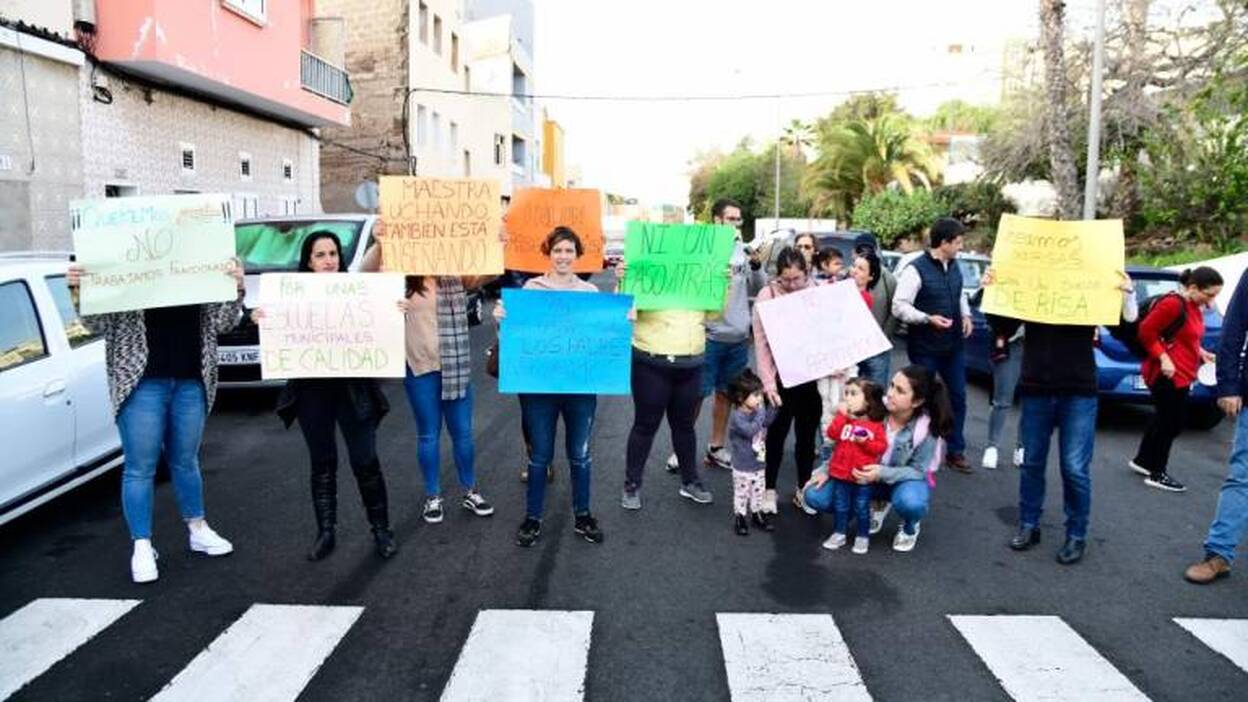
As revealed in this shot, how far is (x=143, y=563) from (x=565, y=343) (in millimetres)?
2473

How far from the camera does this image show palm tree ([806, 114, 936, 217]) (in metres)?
39.5

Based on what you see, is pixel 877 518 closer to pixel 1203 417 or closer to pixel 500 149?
pixel 1203 417

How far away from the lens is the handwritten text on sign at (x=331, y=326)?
5.11m

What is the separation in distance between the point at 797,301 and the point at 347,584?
10.3 feet

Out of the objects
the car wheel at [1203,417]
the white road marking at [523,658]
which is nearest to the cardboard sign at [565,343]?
the white road marking at [523,658]

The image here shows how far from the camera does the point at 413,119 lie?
31.0 metres

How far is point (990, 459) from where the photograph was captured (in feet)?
24.8

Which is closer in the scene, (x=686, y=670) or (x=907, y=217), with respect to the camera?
(x=686, y=670)

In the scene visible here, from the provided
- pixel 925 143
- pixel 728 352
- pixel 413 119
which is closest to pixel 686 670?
pixel 728 352

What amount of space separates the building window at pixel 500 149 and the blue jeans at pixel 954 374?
1496 inches

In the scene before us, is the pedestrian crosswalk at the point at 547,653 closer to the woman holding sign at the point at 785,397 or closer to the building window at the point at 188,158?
the woman holding sign at the point at 785,397

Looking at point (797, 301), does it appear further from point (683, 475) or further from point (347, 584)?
point (347, 584)

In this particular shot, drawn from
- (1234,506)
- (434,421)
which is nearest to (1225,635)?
(1234,506)

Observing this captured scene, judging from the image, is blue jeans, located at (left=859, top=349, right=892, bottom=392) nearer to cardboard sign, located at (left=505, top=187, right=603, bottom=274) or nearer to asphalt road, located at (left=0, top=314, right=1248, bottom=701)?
asphalt road, located at (left=0, top=314, right=1248, bottom=701)
